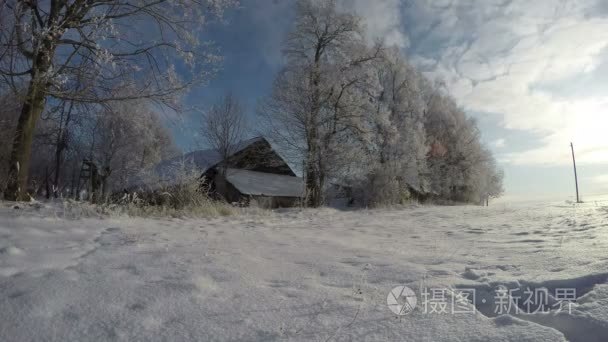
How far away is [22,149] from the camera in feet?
18.7

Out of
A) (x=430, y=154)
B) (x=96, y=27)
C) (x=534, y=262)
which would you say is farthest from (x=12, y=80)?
(x=430, y=154)

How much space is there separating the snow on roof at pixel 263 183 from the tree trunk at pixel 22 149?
12929mm

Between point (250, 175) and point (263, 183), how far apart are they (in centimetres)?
116

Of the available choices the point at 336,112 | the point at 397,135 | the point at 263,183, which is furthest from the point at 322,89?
the point at 263,183

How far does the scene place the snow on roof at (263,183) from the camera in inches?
766

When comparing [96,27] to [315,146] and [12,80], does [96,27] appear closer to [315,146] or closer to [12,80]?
[12,80]

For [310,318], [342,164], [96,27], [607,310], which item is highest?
[96,27]

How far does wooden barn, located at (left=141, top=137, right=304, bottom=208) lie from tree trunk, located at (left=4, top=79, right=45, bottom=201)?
12925 millimetres

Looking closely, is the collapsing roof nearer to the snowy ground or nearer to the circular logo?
the snowy ground

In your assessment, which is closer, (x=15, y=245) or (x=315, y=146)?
(x=15, y=245)

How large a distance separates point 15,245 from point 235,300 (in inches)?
74.6

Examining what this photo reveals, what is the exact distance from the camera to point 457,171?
24.6 meters

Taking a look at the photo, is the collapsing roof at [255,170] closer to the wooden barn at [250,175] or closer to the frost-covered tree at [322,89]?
the wooden barn at [250,175]

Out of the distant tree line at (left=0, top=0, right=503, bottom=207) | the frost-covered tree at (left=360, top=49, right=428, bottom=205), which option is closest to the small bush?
the distant tree line at (left=0, top=0, right=503, bottom=207)
